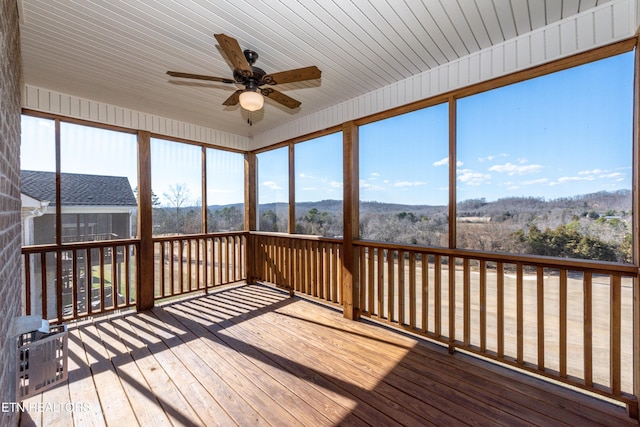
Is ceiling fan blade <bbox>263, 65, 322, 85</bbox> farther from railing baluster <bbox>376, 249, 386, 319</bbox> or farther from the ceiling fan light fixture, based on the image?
railing baluster <bbox>376, 249, 386, 319</bbox>

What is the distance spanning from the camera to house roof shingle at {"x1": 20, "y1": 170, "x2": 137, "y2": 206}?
3023 mm

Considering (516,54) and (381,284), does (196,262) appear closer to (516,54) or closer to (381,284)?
(381,284)

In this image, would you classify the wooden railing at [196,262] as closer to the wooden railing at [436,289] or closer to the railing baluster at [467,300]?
the wooden railing at [436,289]

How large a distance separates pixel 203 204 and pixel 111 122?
5.18 feet

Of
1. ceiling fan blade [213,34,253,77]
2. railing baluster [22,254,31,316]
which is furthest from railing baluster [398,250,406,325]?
railing baluster [22,254,31,316]

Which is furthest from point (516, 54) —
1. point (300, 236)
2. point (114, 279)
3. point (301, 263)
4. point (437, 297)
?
point (114, 279)

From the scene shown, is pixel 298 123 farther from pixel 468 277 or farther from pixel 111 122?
pixel 468 277

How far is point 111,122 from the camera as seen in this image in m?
Answer: 3.47

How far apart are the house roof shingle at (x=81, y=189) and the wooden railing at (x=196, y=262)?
740mm

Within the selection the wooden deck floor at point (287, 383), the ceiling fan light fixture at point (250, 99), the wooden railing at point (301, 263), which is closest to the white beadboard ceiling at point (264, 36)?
the ceiling fan light fixture at point (250, 99)

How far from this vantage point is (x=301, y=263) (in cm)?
407

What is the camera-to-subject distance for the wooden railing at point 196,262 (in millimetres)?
3963

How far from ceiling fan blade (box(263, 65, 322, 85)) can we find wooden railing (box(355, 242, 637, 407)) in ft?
6.18

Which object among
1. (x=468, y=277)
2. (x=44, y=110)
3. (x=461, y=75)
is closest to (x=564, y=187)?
(x=468, y=277)
